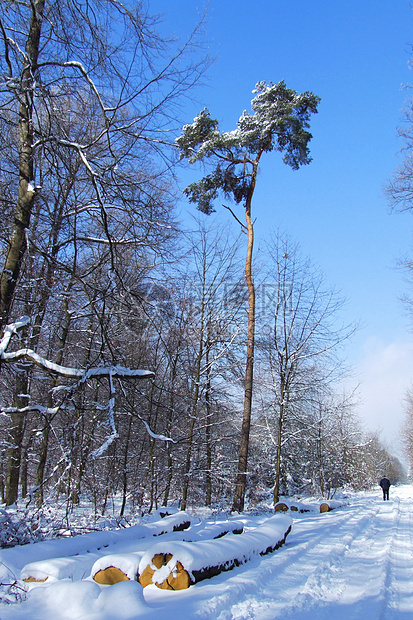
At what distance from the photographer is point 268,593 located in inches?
159

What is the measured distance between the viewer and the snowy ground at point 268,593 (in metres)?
3.25

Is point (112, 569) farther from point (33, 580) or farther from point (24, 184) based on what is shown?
point (24, 184)

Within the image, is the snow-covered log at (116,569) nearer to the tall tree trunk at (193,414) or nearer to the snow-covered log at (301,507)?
the tall tree trunk at (193,414)

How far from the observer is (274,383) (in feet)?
49.0

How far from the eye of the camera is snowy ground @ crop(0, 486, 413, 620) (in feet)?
10.7

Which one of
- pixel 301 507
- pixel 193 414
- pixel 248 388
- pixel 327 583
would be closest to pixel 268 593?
pixel 327 583

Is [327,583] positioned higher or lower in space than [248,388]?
lower

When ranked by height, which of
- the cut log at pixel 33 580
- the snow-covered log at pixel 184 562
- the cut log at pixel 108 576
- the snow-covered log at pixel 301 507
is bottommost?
the snow-covered log at pixel 301 507

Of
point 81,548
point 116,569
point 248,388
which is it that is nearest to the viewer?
point 116,569

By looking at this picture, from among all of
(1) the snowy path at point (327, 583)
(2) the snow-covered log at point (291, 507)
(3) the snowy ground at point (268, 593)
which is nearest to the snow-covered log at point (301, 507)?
(2) the snow-covered log at point (291, 507)

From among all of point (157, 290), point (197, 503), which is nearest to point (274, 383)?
point (197, 503)

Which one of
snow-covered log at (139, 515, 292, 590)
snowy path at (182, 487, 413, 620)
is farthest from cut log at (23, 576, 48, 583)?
snowy path at (182, 487, 413, 620)

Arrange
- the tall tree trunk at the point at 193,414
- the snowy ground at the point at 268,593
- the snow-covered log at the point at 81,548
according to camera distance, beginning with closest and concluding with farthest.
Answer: the snowy ground at the point at 268,593 < the snow-covered log at the point at 81,548 < the tall tree trunk at the point at 193,414

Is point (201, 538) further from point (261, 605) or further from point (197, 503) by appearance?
point (197, 503)
